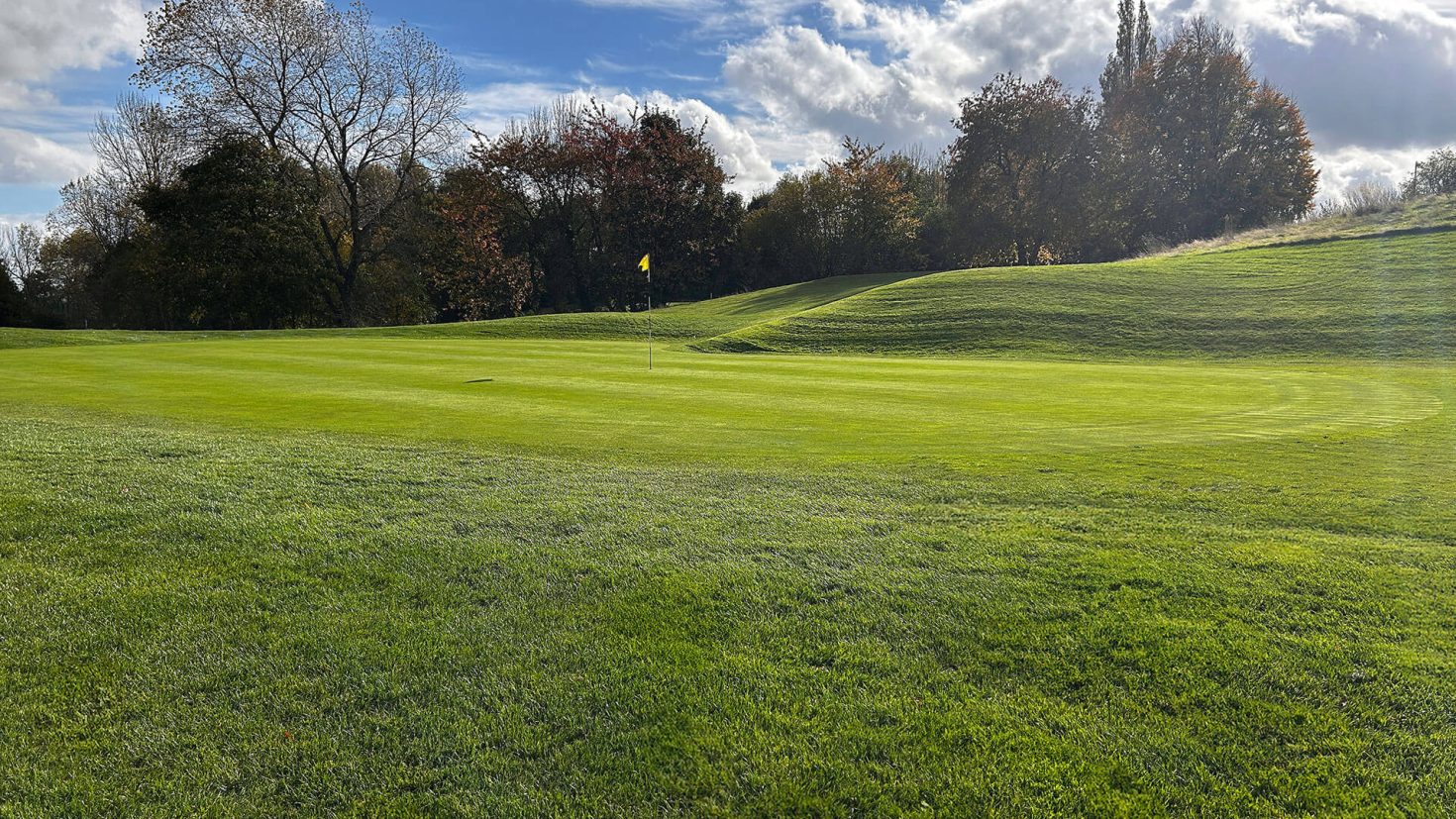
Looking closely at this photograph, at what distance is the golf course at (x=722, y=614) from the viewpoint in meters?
3.06

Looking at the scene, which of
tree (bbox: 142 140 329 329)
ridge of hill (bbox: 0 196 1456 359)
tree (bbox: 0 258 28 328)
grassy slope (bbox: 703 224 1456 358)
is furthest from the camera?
tree (bbox: 0 258 28 328)

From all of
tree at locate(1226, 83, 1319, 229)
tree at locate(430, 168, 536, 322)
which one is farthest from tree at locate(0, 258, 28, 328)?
tree at locate(1226, 83, 1319, 229)

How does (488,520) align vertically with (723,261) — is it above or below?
below

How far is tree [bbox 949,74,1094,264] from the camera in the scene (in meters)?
50.5

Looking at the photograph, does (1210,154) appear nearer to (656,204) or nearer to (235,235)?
(656,204)

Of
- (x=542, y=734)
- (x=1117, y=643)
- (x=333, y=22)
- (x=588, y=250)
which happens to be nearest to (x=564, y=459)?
(x=542, y=734)

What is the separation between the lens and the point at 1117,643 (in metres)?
3.97

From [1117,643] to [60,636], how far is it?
17.6 ft

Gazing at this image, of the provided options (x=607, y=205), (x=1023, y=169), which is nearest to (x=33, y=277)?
(x=607, y=205)

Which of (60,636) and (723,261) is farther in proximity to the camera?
(723,261)

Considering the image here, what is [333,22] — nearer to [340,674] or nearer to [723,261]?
[723,261]

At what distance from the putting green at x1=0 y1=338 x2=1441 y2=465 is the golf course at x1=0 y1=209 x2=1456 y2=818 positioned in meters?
0.15

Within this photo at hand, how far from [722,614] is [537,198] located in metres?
52.2

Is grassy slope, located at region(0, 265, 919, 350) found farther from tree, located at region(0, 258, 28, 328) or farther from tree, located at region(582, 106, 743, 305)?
tree, located at region(0, 258, 28, 328)
